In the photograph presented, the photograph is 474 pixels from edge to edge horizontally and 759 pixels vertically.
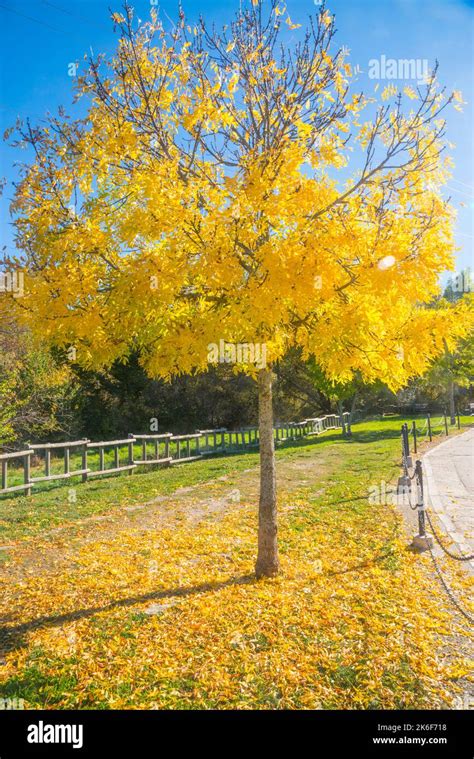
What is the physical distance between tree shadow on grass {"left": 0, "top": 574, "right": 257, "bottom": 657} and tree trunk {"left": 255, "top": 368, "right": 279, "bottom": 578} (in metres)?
0.29

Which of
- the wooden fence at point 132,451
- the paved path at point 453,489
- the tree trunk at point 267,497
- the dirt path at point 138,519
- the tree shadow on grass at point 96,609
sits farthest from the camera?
the wooden fence at point 132,451

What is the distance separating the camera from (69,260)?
6152 mm

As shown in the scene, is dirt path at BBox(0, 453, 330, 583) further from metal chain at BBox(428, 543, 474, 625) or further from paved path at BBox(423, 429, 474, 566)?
metal chain at BBox(428, 543, 474, 625)

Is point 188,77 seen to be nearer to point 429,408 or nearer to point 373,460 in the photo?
point 373,460

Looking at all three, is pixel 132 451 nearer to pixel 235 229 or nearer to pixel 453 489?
pixel 453 489

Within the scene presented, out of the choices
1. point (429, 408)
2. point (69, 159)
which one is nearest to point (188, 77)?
point (69, 159)

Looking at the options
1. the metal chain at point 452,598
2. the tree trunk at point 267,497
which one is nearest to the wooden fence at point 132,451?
the tree trunk at point 267,497

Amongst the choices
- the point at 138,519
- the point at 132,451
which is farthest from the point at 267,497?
the point at 132,451

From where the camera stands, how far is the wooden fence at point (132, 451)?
14539mm

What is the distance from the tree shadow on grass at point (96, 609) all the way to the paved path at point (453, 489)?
3.79m

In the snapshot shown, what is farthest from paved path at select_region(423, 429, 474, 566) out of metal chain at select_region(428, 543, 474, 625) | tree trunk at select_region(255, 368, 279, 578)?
tree trunk at select_region(255, 368, 279, 578)

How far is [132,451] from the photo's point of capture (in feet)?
61.4

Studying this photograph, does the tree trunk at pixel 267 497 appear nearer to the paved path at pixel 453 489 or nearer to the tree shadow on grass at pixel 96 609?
the tree shadow on grass at pixel 96 609

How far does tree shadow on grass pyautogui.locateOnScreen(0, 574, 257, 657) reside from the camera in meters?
5.54
